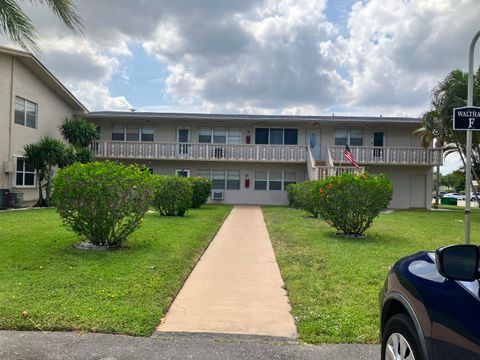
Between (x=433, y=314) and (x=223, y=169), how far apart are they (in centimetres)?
2537

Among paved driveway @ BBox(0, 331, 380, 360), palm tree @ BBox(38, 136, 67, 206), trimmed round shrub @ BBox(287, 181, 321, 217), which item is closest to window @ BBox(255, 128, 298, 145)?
trimmed round shrub @ BBox(287, 181, 321, 217)

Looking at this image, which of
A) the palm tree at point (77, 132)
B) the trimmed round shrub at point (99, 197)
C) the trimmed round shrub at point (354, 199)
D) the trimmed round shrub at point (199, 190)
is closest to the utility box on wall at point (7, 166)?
the palm tree at point (77, 132)

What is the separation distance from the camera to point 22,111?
21266mm

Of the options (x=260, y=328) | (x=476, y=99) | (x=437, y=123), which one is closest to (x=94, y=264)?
(x=260, y=328)

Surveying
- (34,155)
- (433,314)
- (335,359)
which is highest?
(34,155)

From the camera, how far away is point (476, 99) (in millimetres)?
19406

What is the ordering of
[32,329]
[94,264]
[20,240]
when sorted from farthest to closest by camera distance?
1. [20,240]
2. [94,264]
3. [32,329]

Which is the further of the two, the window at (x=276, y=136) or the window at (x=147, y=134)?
the window at (x=147, y=134)

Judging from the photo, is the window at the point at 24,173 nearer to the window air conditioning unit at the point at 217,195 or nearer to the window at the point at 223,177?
the window at the point at 223,177

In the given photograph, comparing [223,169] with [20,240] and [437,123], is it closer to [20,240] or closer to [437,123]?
[437,123]

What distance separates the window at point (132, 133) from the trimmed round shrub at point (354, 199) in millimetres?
18481

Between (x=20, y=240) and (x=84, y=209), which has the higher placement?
(x=84, y=209)

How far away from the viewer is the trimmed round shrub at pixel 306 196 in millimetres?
12403

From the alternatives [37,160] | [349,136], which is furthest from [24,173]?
[349,136]
